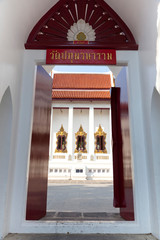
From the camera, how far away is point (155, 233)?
83.7 inches

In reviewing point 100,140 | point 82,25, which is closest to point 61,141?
point 100,140

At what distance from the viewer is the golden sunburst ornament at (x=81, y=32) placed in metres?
3.02

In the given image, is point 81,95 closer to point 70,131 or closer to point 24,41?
point 70,131

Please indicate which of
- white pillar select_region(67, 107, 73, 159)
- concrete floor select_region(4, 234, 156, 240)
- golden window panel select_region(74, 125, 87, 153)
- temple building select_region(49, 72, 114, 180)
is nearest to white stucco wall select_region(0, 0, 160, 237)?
concrete floor select_region(4, 234, 156, 240)

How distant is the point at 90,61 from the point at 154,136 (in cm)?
150

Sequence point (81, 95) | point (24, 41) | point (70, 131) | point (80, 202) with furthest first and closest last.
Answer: point (70, 131) → point (81, 95) → point (80, 202) → point (24, 41)

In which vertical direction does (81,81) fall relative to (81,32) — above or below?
above

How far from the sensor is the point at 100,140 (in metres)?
14.2

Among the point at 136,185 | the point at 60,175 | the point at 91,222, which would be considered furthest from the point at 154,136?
the point at 60,175

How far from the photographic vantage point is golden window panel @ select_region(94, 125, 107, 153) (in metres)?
13.8

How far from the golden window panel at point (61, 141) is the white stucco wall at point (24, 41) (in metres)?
11.4

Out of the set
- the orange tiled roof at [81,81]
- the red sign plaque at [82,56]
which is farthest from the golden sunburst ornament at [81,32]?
the orange tiled roof at [81,81]

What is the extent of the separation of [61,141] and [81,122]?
7.35 ft

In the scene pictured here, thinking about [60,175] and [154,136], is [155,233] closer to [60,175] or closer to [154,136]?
[154,136]
